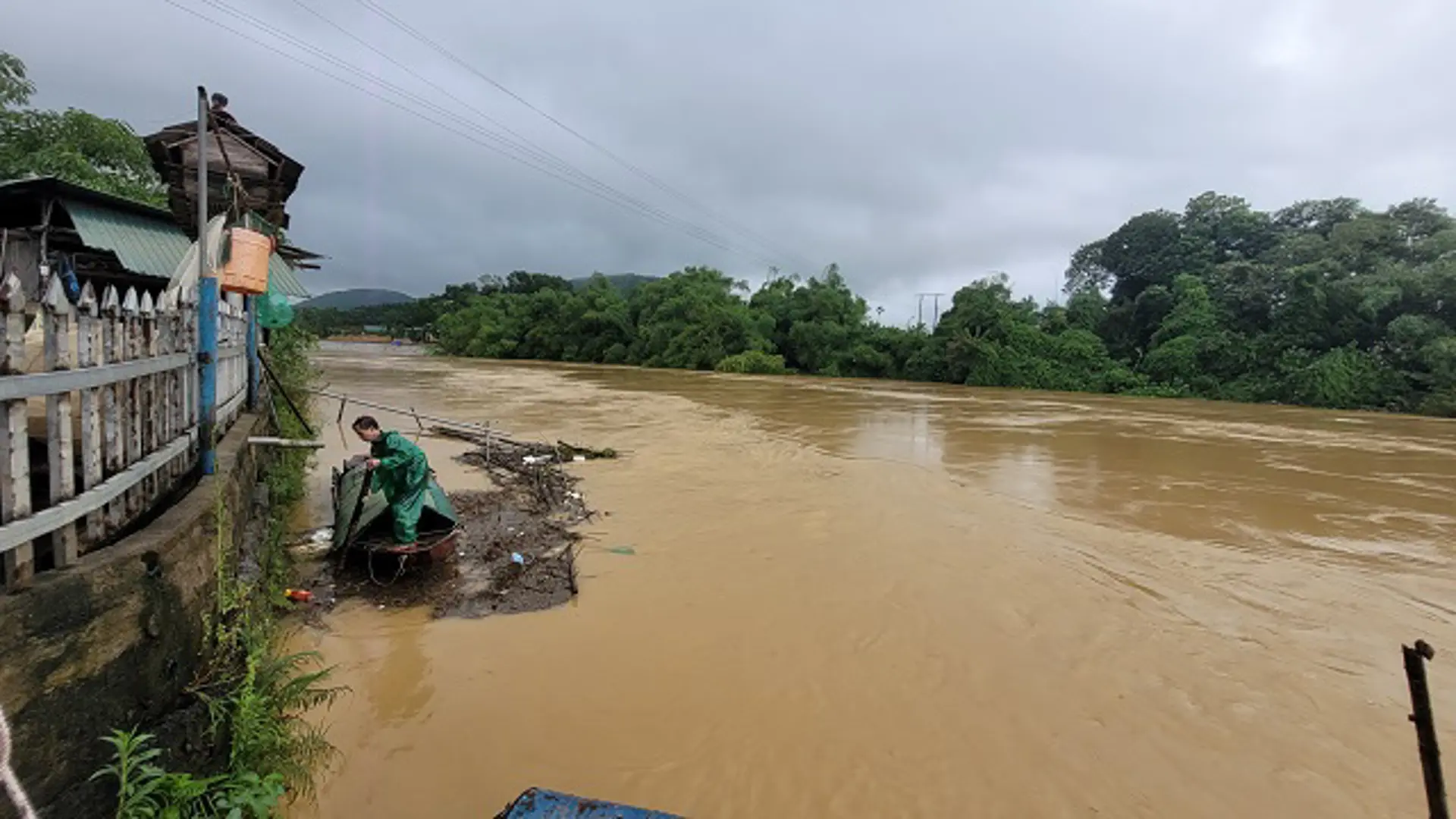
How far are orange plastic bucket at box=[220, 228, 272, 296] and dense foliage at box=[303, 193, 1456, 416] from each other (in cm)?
4037

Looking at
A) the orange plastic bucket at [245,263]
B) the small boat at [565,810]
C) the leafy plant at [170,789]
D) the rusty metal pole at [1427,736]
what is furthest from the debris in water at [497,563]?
the rusty metal pole at [1427,736]

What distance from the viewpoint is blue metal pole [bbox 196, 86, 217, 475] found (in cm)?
420

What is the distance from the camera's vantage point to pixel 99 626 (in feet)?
7.97

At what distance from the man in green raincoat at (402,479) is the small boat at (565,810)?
3.98 meters

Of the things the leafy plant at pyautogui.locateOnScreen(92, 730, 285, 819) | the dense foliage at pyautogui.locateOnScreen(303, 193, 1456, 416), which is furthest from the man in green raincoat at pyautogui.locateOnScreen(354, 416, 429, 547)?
the dense foliage at pyautogui.locateOnScreen(303, 193, 1456, 416)

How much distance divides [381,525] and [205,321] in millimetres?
2344

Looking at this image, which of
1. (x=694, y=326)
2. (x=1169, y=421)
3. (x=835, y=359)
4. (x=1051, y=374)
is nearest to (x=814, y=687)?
(x=1169, y=421)

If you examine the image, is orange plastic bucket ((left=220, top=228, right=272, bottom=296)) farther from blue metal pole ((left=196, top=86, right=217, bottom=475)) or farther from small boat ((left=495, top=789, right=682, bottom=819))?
small boat ((left=495, top=789, right=682, bottom=819))

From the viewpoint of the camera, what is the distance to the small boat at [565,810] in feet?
7.36

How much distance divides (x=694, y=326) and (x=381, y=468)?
4769 centimetres

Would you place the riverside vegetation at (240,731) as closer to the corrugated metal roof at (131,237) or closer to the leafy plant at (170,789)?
the leafy plant at (170,789)

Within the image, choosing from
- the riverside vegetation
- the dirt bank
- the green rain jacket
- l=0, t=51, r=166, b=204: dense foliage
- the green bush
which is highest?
l=0, t=51, r=166, b=204: dense foliage

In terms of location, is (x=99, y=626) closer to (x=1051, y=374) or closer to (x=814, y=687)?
(x=814, y=687)

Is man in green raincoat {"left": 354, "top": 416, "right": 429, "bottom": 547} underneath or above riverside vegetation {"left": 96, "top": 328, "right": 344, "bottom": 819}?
above
